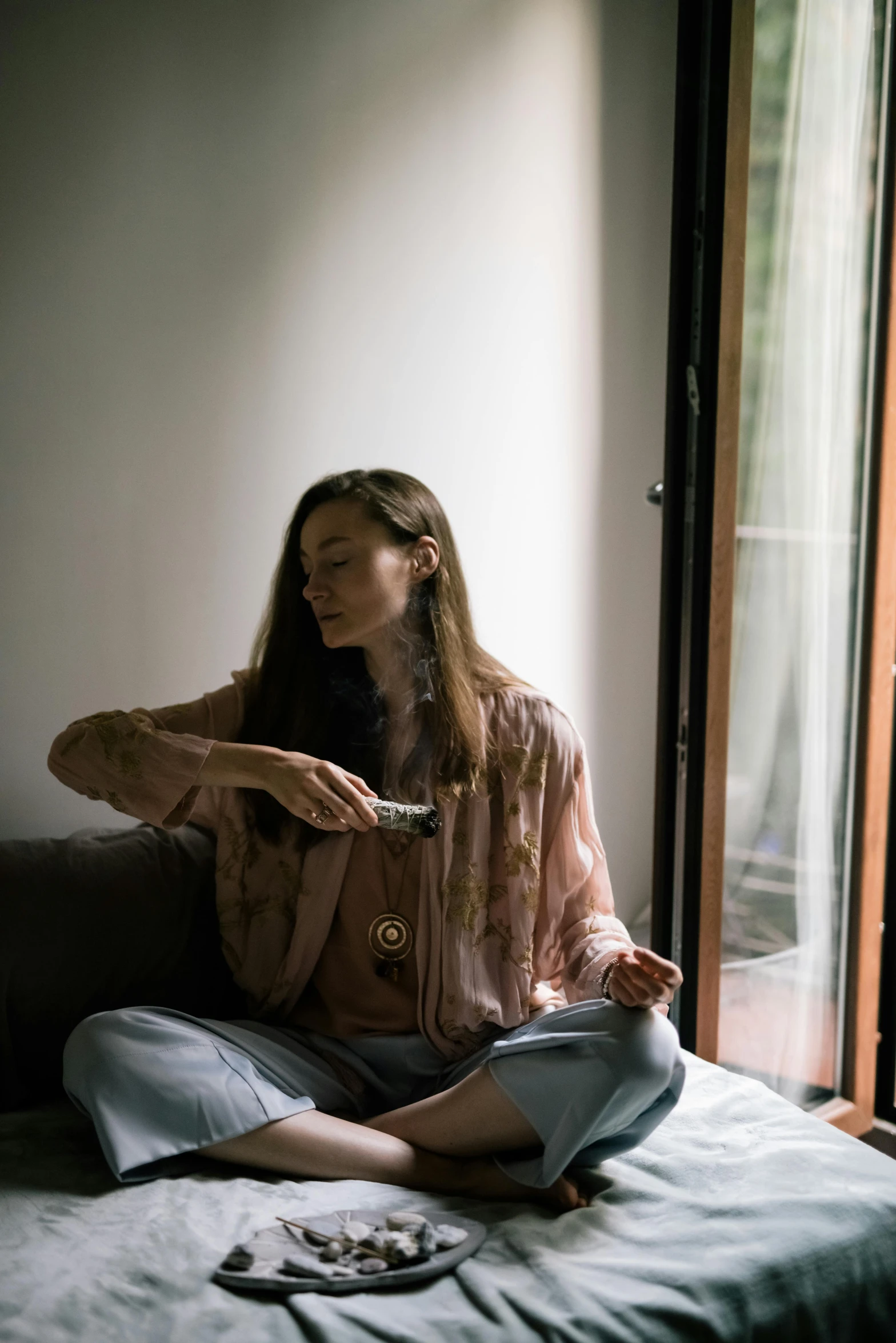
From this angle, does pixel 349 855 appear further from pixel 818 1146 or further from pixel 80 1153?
pixel 818 1146

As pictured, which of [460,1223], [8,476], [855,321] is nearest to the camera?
[460,1223]

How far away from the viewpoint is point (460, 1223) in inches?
48.3

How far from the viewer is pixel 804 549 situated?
212 centimetres

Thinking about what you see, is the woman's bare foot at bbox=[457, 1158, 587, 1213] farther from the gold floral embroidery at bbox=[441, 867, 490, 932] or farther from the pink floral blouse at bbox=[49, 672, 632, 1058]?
the gold floral embroidery at bbox=[441, 867, 490, 932]

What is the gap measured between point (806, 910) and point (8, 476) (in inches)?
65.2

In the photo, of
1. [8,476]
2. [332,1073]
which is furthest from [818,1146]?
[8,476]

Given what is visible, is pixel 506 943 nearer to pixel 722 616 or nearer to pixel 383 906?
pixel 383 906

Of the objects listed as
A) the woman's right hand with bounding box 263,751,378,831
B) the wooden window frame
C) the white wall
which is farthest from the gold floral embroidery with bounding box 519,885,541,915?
the white wall

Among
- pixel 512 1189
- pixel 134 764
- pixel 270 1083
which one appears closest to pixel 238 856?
pixel 134 764

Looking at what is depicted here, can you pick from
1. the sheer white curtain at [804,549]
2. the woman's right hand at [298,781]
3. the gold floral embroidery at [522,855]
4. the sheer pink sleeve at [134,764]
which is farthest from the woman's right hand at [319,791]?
the sheer white curtain at [804,549]

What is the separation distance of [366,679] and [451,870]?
312 mm

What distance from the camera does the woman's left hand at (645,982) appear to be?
132cm

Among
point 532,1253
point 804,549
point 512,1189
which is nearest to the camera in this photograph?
point 532,1253

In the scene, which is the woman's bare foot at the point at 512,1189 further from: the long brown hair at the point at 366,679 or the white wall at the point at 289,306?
the white wall at the point at 289,306
